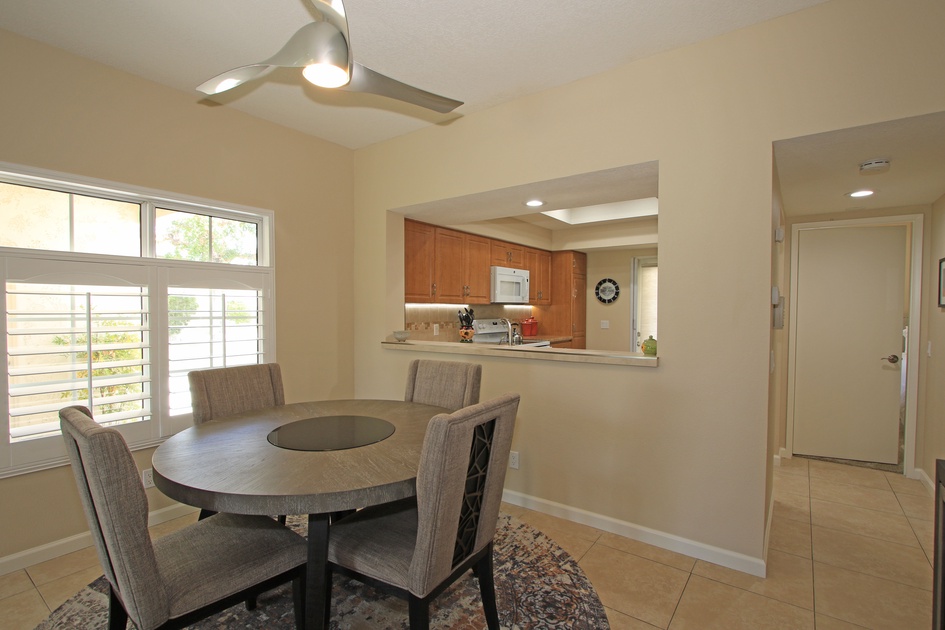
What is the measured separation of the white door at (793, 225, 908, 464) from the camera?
3684 millimetres

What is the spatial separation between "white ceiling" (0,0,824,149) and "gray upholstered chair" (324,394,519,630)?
175cm

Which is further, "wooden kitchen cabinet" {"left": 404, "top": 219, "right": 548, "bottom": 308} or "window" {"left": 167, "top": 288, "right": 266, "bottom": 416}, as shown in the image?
"wooden kitchen cabinet" {"left": 404, "top": 219, "right": 548, "bottom": 308}

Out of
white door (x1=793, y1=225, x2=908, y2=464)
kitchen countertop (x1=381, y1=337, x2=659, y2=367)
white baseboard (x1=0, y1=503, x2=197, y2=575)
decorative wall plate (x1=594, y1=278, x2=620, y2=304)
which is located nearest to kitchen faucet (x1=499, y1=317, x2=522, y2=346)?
decorative wall plate (x1=594, y1=278, x2=620, y2=304)

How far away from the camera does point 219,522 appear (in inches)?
66.6

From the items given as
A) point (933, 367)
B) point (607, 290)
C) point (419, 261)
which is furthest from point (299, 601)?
point (607, 290)

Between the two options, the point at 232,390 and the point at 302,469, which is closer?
the point at 302,469

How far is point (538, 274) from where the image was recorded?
20.1ft

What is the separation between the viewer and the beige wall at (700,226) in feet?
6.37

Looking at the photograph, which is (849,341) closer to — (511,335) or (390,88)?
(511,335)

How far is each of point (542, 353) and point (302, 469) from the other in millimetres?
1707

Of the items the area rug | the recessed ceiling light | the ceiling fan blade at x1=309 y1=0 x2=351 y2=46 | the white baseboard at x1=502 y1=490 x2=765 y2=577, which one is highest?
the ceiling fan blade at x1=309 y1=0 x2=351 y2=46

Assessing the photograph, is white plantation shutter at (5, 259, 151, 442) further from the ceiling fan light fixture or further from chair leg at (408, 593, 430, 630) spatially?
chair leg at (408, 593, 430, 630)

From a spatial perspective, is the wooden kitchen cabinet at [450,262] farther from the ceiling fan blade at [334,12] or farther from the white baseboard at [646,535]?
the ceiling fan blade at [334,12]

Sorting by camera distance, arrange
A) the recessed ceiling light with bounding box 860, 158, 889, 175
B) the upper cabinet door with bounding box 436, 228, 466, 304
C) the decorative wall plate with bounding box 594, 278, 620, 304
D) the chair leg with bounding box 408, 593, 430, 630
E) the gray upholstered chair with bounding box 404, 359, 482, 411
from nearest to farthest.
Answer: the chair leg with bounding box 408, 593, 430, 630
the recessed ceiling light with bounding box 860, 158, 889, 175
the gray upholstered chair with bounding box 404, 359, 482, 411
the upper cabinet door with bounding box 436, 228, 466, 304
the decorative wall plate with bounding box 594, 278, 620, 304
